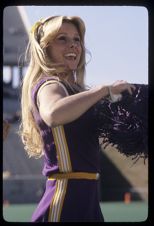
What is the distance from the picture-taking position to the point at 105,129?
164 centimetres

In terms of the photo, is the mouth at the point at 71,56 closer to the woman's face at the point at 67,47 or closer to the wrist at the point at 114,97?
the woman's face at the point at 67,47

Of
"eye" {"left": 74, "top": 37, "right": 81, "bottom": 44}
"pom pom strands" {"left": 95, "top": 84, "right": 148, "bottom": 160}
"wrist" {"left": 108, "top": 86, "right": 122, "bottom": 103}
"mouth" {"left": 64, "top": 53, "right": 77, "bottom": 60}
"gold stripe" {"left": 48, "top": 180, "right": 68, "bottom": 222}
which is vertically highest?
"eye" {"left": 74, "top": 37, "right": 81, "bottom": 44}

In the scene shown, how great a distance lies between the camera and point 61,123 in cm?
159

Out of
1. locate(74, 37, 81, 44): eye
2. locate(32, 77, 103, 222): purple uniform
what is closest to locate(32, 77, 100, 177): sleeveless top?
locate(32, 77, 103, 222): purple uniform

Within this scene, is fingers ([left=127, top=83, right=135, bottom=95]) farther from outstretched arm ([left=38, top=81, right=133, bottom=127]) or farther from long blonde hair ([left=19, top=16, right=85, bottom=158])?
long blonde hair ([left=19, top=16, right=85, bottom=158])

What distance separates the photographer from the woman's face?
1.66 metres

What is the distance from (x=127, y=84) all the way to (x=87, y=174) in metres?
0.23

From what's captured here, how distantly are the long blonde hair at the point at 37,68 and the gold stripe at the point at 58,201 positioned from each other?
8 centimetres

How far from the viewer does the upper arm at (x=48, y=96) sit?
5.21ft

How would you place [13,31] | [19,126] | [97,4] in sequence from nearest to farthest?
[97,4]
[19,126]
[13,31]

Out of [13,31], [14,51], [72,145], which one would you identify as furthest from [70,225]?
[13,31]

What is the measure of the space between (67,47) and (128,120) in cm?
22

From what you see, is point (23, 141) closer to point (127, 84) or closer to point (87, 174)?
point (87, 174)

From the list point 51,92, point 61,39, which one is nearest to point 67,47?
point 61,39
